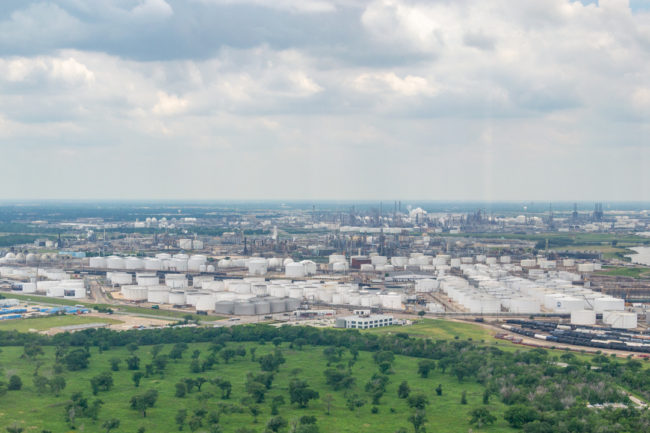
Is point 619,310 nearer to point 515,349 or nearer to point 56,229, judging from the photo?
point 515,349

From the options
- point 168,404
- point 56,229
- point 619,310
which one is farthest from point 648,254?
point 56,229

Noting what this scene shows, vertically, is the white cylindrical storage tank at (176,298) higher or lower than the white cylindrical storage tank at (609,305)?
lower

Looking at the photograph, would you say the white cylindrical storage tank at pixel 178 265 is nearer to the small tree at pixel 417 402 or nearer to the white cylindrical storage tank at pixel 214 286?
the white cylindrical storage tank at pixel 214 286

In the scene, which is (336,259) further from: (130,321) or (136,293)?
(130,321)

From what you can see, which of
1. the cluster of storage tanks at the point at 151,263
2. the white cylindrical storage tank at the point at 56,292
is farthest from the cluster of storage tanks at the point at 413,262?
the white cylindrical storage tank at the point at 56,292

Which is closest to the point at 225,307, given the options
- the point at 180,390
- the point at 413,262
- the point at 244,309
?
the point at 244,309

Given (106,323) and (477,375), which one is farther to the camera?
(106,323)
